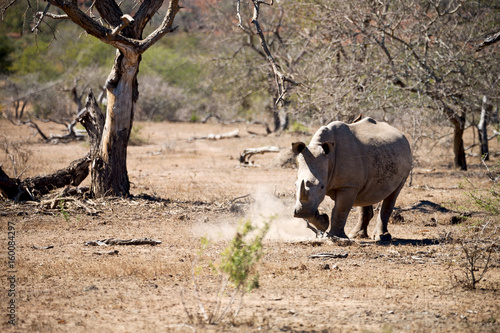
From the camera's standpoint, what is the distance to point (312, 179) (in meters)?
7.50

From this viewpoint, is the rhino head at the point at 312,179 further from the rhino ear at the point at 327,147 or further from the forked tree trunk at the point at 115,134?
the forked tree trunk at the point at 115,134

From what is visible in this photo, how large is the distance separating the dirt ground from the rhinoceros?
1.72ft

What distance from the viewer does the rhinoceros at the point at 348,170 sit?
7.55 meters

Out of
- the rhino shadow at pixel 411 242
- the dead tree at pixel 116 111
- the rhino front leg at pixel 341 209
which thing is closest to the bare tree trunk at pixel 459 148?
the rhino shadow at pixel 411 242

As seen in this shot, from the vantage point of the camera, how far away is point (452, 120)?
52.8 ft

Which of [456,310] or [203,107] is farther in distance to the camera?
[203,107]

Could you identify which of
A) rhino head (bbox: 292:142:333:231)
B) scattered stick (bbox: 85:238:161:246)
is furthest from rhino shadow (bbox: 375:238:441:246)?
scattered stick (bbox: 85:238:161:246)

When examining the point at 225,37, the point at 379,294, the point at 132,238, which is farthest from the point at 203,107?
the point at 379,294

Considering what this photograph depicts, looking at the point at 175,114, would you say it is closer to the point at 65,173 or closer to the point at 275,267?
the point at 65,173

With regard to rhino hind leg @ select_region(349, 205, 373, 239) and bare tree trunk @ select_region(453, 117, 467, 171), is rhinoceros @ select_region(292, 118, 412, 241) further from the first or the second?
bare tree trunk @ select_region(453, 117, 467, 171)

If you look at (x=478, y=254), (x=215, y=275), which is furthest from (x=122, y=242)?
(x=478, y=254)

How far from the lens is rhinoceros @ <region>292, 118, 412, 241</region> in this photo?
24.8ft

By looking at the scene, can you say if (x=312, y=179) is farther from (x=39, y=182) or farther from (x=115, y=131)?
(x=39, y=182)

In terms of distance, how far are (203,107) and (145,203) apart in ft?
88.1
